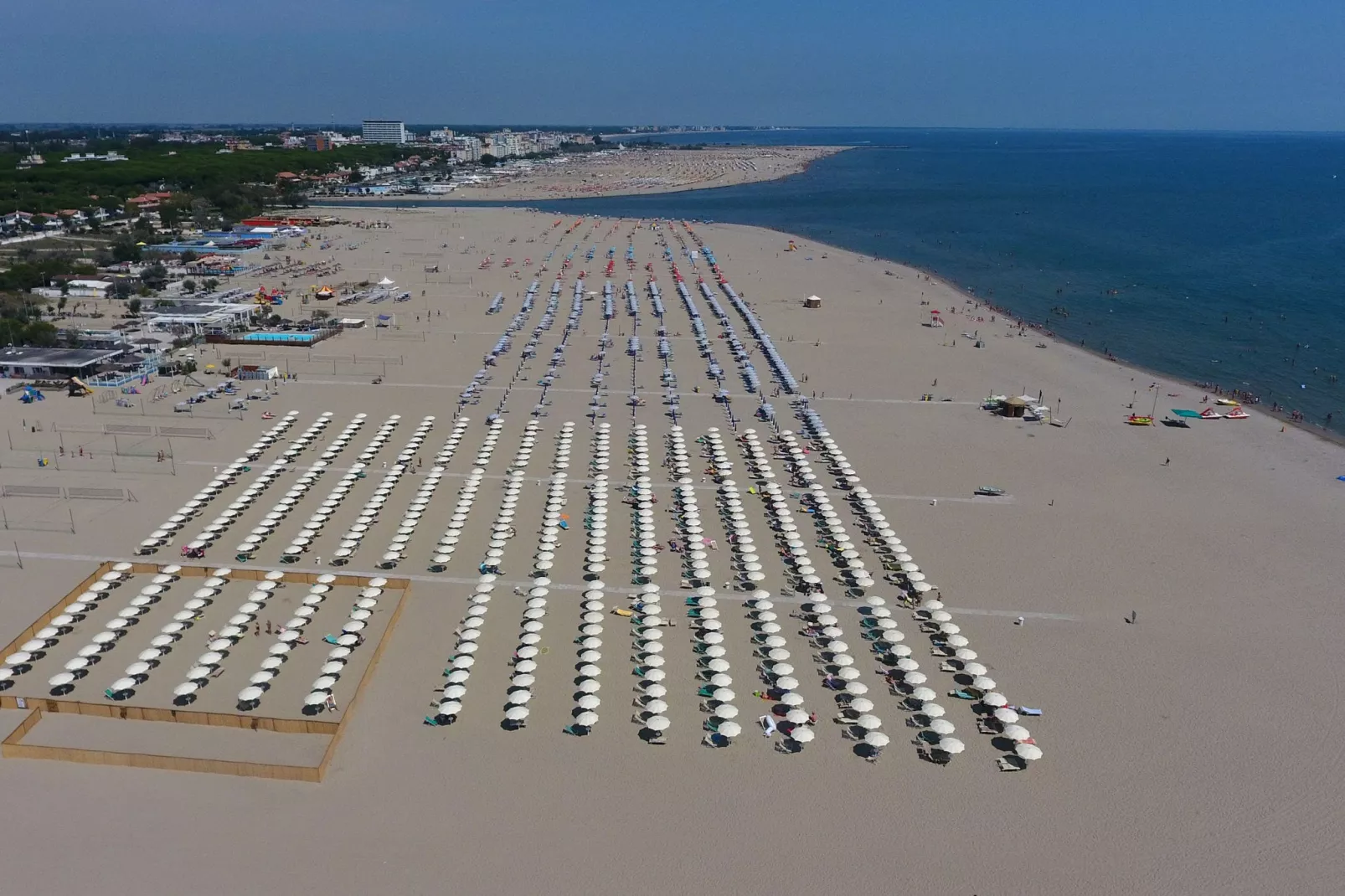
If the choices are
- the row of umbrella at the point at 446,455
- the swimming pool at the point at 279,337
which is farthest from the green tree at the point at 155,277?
the row of umbrella at the point at 446,455

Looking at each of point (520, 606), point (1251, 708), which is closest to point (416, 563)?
point (520, 606)

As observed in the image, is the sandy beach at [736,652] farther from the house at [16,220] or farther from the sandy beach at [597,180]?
the sandy beach at [597,180]

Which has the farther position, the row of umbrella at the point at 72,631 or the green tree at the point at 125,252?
the green tree at the point at 125,252

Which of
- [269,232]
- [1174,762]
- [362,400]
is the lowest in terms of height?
[1174,762]

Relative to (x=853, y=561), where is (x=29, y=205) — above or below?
above

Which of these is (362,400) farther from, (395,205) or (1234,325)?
(395,205)

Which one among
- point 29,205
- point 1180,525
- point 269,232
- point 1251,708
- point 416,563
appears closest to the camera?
point 1251,708
